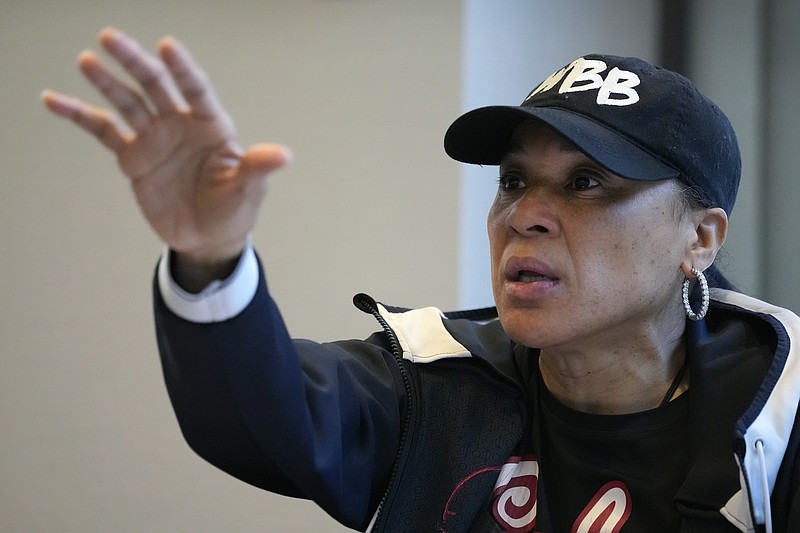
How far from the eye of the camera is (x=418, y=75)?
2.00 metres

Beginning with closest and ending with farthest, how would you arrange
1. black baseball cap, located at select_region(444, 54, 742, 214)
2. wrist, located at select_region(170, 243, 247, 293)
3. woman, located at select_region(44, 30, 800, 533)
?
1. wrist, located at select_region(170, 243, 247, 293)
2. woman, located at select_region(44, 30, 800, 533)
3. black baseball cap, located at select_region(444, 54, 742, 214)

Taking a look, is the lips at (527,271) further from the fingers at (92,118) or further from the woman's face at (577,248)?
the fingers at (92,118)

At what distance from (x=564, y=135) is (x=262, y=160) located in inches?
18.2

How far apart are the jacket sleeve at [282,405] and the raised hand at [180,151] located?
0.09 metres

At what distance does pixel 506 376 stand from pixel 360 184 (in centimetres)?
80

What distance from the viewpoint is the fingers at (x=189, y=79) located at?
77 cm

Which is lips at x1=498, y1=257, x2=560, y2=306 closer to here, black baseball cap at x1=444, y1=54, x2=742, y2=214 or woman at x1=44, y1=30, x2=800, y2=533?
woman at x1=44, y1=30, x2=800, y2=533

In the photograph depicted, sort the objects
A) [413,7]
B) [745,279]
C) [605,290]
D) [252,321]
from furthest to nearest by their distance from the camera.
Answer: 1. [745,279]
2. [413,7]
3. [605,290]
4. [252,321]

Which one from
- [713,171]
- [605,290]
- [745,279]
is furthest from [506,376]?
[745,279]

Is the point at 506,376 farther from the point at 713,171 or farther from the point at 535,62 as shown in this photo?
the point at 535,62

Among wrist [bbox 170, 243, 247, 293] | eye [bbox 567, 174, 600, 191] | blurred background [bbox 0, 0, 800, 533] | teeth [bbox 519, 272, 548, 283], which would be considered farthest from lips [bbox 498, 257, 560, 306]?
blurred background [bbox 0, 0, 800, 533]

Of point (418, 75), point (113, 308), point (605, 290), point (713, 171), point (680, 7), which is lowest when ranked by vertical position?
point (113, 308)

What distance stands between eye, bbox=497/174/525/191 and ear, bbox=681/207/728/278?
9.7 inches

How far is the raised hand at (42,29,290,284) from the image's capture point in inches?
31.4
